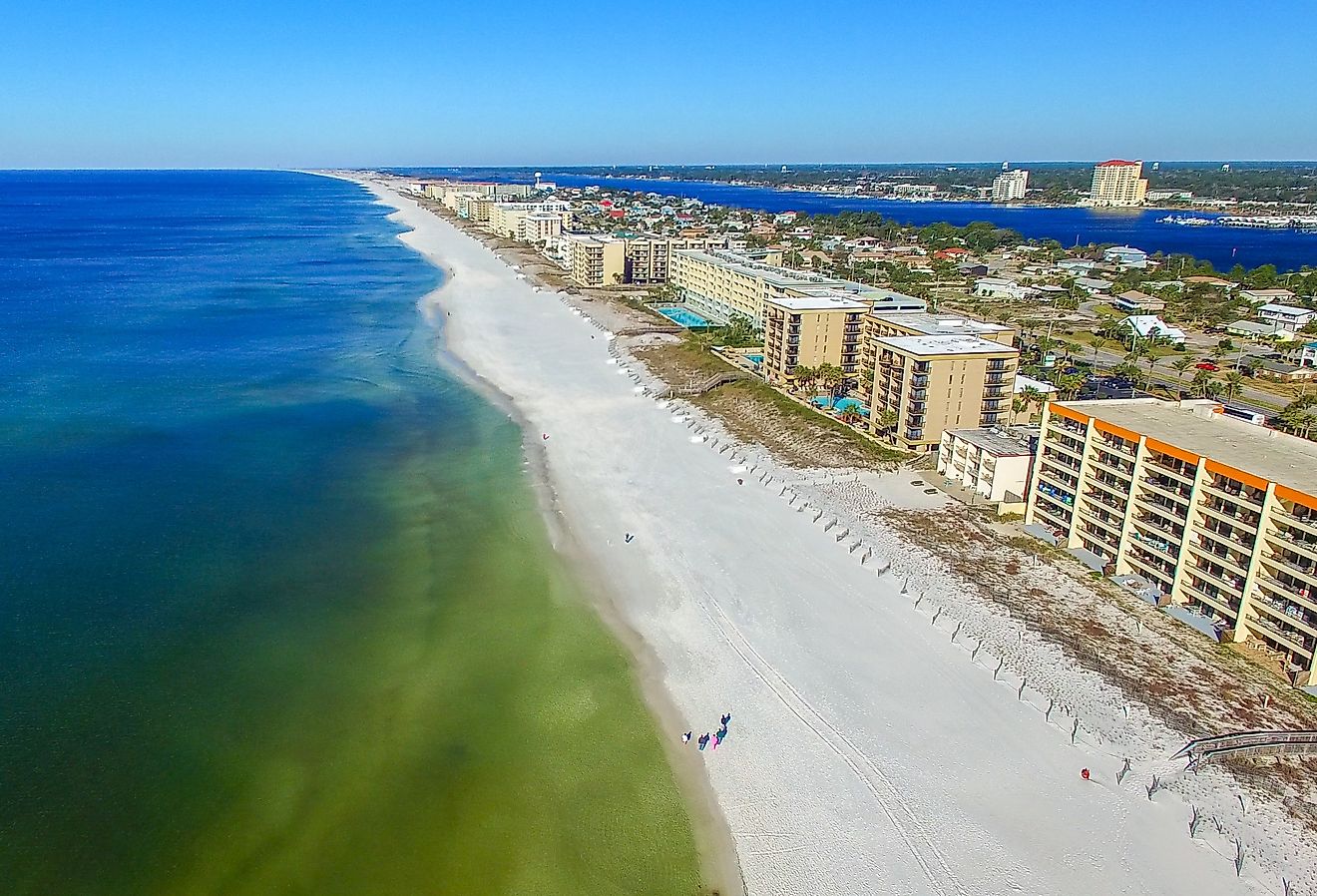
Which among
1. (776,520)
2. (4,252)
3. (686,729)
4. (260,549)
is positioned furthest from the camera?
(4,252)

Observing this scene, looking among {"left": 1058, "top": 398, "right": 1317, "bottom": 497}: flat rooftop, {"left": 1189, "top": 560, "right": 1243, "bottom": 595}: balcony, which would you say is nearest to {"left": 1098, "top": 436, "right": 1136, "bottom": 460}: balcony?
{"left": 1058, "top": 398, "right": 1317, "bottom": 497}: flat rooftop

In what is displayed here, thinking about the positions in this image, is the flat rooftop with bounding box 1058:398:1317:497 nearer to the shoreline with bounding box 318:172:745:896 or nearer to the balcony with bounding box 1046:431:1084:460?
the balcony with bounding box 1046:431:1084:460

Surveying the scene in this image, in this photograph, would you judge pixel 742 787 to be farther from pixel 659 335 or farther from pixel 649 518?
pixel 659 335

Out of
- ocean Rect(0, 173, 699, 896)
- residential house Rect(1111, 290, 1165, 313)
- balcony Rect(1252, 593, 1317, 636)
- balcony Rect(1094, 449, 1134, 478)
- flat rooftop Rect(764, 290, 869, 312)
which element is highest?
flat rooftop Rect(764, 290, 869, 312)

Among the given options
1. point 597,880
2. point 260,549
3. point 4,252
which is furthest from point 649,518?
point 4,252

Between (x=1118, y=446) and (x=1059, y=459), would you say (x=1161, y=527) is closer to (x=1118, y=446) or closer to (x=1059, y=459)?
(x=1118, y=446)

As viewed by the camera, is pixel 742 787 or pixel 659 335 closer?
pixel 742 787
